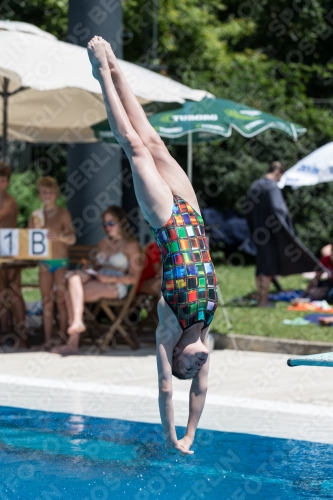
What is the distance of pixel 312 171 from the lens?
1382 cm

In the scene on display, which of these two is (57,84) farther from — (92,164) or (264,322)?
(264,322)

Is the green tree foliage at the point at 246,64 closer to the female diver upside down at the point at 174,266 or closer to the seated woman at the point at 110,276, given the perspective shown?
the seated woman at the point at 110,276

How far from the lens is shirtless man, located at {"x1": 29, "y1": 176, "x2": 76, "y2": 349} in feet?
31.8

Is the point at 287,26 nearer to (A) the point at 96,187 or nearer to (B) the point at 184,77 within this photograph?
(B) the point at 184,77

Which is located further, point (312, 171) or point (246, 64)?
point (246, 64)

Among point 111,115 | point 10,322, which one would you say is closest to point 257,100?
point 10,322

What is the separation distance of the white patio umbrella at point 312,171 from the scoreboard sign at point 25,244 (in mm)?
5493

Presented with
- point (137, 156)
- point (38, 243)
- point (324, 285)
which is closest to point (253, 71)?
point (324, 285)

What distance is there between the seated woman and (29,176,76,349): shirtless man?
0.97 feet

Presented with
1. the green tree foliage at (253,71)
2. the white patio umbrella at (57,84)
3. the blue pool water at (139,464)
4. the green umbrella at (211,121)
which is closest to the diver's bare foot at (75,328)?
the green umbrella at (211,121)

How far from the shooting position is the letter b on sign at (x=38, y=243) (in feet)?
30.1

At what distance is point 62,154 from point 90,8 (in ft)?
46.8

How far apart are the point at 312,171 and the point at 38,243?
592cm

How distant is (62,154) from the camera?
986 inches
